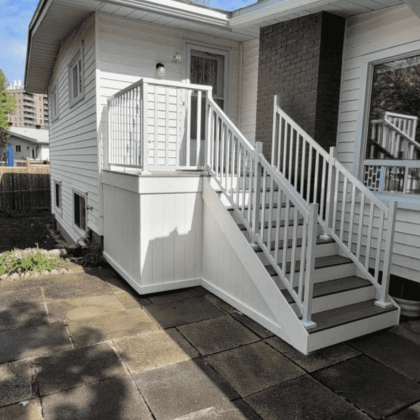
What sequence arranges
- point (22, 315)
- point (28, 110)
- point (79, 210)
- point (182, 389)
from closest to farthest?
point (182, 389)
point (22, 315)
point (79, 210)
point (28, 110)

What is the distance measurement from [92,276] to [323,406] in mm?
3536

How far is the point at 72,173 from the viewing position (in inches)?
307

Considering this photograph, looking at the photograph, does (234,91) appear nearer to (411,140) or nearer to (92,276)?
(411,140)

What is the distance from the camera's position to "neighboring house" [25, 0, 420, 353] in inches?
133

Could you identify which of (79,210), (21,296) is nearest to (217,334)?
(21,296)

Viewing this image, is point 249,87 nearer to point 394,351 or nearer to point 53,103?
point 394,351

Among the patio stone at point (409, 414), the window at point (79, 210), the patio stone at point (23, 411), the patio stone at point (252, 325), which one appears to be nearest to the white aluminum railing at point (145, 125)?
the patio stone at point (252, 325)

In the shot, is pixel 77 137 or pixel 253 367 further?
pixel 77 137

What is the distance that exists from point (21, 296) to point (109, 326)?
1.42 m

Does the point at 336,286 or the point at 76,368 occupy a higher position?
the point at 336,286

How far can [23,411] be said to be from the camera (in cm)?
217

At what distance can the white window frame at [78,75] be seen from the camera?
6.02 metres

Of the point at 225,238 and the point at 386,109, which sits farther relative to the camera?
the point at 386,109

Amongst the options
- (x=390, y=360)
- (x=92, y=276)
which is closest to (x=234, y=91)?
(x=92, y=276)
